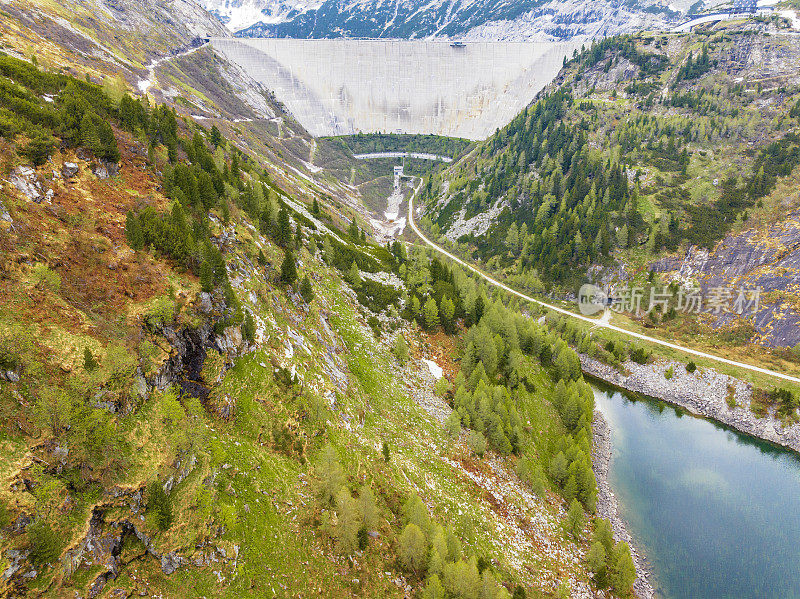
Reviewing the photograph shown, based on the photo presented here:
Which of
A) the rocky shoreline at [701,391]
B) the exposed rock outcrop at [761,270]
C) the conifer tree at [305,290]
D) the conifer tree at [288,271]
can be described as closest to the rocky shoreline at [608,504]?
the rocky shoreline at [701,391]

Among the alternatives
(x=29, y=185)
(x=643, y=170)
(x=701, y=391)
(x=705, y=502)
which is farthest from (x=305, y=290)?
(x=643, y=170)

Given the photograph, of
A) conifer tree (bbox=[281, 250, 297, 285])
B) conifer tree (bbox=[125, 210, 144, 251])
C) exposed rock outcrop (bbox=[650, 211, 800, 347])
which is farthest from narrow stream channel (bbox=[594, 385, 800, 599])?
conifer tree (bbox=[125, 210, 144, 251])

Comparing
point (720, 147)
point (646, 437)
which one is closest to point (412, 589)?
point (646, 437)

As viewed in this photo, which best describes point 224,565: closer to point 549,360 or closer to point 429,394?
point 429,394

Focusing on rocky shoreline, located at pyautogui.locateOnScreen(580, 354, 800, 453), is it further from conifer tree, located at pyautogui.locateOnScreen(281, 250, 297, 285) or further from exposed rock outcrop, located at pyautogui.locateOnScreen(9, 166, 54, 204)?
exposed rock outcrop, located at pyautogui.locateOnScreen(9, 166, 54, 204)

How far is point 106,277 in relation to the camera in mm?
26141

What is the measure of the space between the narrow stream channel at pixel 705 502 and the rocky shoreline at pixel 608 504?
92 cm

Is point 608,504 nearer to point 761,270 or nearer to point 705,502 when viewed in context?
point 705,502

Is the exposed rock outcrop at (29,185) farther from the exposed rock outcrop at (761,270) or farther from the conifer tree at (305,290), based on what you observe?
the exposed rock outcrop at (761,270)

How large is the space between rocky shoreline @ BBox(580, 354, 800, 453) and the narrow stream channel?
1876mm

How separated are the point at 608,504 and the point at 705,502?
14.6 metres

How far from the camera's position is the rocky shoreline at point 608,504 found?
39638mm

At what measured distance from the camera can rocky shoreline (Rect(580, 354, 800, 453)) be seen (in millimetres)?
63344

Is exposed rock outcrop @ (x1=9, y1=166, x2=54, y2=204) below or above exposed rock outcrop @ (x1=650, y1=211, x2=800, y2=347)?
above
